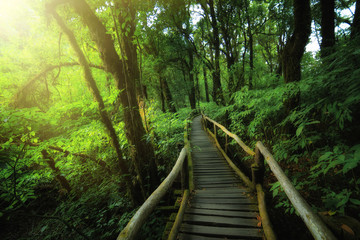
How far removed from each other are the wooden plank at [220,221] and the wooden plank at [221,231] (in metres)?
0.09

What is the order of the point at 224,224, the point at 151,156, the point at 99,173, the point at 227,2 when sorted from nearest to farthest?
the point at 224,224 → the point at 151,156 → the point at 99,173 → the point at 227,2

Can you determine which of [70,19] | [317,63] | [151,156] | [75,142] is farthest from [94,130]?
[317,63]

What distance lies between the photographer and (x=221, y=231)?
2.69m

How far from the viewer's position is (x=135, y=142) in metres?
5.02

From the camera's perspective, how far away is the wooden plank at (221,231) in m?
2.55

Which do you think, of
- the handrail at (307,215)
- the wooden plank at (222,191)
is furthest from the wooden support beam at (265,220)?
the handrail at (307,215)

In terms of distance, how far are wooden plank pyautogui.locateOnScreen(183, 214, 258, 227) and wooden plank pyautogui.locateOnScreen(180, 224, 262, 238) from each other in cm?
9

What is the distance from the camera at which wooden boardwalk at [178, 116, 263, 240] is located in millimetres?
2639

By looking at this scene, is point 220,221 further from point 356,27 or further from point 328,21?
point 328,21

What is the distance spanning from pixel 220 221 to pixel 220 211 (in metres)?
0.29

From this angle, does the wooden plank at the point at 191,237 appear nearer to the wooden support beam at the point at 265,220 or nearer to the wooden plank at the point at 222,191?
the wooden support beam at the point at 265,220

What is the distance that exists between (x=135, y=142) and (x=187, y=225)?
3.08 meters

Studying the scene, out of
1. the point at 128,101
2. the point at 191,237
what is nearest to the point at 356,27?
the point at 191,237

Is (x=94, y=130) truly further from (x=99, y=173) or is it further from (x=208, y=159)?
(x=208, y=159)
